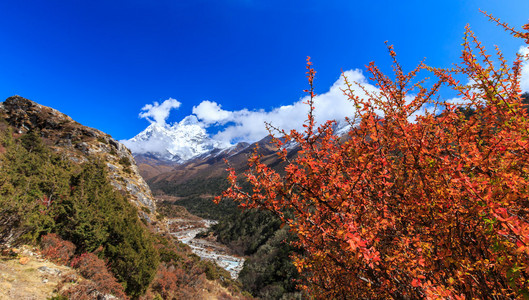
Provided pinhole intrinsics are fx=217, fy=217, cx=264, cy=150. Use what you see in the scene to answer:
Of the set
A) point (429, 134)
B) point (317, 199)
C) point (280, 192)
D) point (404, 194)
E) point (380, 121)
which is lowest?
point (404, 194)

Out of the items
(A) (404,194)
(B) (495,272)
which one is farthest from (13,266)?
(B) (495,272)

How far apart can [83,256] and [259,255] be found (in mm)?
27391

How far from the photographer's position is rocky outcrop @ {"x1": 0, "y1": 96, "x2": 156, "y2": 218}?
2771 cm

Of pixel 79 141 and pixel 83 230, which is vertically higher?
pixel 79 141

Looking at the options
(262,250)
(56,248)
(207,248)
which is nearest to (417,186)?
(56,248)

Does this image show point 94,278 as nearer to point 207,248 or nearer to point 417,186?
point 417,186

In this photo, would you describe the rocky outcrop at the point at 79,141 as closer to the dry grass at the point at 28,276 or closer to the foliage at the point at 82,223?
the foliage at the point at 82,223

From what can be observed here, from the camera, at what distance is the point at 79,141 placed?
30.9m

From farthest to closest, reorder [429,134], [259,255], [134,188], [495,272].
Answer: [259,255] < [134,188] < [429,134] < [495,272]

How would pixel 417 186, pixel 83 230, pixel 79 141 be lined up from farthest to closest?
pixel 79 141 → pixel 83 230 → pixel 417 186

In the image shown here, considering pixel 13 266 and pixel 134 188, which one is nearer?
pixel 13 266

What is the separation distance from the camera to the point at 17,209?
8.92 metres

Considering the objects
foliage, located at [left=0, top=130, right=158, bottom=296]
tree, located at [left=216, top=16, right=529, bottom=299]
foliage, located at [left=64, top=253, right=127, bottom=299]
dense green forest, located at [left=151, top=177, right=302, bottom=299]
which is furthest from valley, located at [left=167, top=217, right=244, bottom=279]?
tree, located at [left=216, top=16, right=529, bottom=299]

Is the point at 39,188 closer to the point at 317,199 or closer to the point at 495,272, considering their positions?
the point at 317,199
